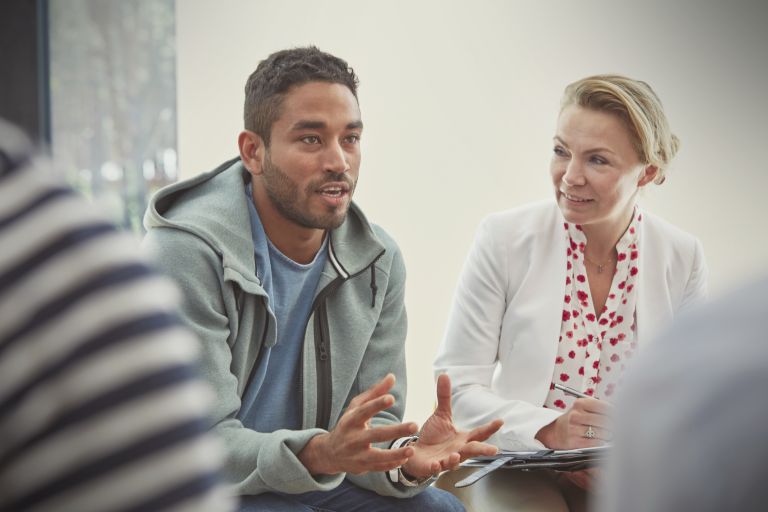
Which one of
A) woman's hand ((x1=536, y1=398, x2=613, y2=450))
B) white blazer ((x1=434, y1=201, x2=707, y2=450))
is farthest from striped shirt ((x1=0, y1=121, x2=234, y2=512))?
white blazer ((x1=434, y1=201, x2=707, y2=450))

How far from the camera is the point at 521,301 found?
2150 mm

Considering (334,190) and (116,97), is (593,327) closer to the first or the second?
(334,190)

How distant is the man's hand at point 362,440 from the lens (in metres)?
1.43

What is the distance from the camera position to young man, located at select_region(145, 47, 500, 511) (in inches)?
64.6

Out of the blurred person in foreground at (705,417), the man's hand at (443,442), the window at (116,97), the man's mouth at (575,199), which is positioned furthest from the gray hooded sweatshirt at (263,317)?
the window at (116,97)

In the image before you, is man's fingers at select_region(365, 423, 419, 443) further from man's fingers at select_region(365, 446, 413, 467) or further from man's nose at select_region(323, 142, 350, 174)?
man's nose at select_region(323, 142, 350, 174)

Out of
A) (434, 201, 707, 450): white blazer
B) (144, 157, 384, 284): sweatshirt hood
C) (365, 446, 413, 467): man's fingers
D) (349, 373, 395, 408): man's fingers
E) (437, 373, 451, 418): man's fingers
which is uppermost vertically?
(144, 157, 384, 284): sweatshirt hood

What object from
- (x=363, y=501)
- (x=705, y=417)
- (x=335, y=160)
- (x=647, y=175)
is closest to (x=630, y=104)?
(x=647, y=175)

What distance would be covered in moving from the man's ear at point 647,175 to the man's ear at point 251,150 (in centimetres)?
94

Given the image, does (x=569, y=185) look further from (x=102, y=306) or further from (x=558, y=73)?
(x=102, y=306)

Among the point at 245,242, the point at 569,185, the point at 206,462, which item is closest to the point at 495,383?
the point at 569,185

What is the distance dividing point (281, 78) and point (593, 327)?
0.92 metres

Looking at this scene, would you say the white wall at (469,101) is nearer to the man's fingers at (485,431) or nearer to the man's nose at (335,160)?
the man's nose at (335,160)

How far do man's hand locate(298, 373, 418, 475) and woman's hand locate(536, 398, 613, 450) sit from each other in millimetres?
484
